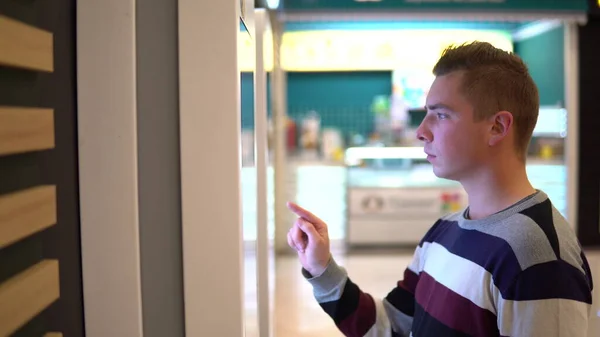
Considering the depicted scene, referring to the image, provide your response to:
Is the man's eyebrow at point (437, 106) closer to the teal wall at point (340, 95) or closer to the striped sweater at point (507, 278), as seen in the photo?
the striped sweater at point (507, 278)

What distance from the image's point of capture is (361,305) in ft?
4.41

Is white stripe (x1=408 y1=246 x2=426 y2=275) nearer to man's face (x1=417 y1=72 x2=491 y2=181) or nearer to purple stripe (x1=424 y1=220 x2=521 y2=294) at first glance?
purple stripe (x1=424 y1=220 x2=521 y2=294)

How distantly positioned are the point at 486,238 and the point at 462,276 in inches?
3.2

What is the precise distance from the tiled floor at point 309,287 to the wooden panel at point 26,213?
190cm

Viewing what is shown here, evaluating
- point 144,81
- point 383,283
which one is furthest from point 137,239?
point 383,283

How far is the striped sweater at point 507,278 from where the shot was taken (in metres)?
0.96

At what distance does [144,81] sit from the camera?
0.91 metres

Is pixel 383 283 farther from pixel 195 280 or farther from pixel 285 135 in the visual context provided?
pixel 195 280

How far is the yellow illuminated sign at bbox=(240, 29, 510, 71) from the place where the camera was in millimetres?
5559

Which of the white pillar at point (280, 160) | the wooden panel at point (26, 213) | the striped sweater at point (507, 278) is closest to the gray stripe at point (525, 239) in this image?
the striped sweater at point (507, 278)

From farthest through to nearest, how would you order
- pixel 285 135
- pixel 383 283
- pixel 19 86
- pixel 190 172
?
1. pixel 285 135
2. pixel 383 283
3. pixel 190 172
4. pixel 19 86

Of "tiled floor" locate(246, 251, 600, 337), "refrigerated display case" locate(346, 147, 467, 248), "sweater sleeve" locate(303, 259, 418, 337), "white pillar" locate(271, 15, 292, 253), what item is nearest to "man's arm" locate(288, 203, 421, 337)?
"sweater sleeve" locate(303, 259, 418, 337)

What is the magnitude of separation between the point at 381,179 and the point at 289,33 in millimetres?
1594

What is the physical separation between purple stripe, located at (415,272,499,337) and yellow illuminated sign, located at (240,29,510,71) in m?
4.51
